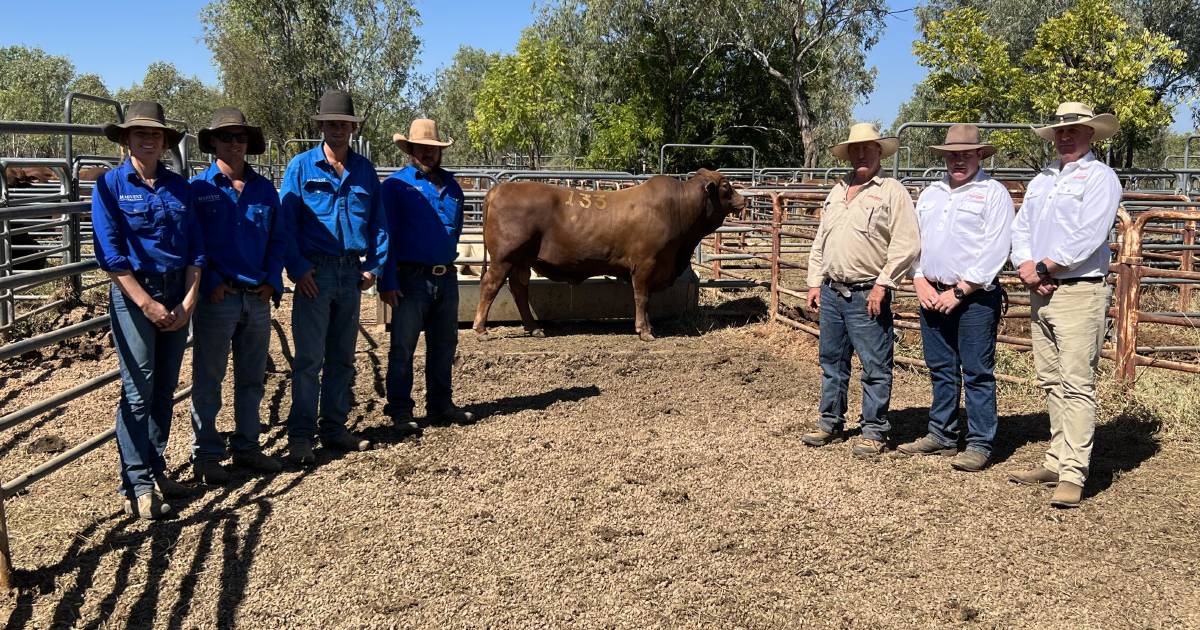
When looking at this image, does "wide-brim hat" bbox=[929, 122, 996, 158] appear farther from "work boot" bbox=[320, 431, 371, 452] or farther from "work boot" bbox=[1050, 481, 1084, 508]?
"work boot" bbox=[320, 431, 371, 452]

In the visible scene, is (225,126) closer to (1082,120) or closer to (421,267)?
(421,267)

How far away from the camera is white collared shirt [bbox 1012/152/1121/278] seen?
158 inches

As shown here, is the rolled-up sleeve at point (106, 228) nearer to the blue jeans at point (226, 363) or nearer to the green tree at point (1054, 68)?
the blue jeans at point (226, 363)

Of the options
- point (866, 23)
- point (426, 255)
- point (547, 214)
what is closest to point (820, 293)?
point (426, 255)

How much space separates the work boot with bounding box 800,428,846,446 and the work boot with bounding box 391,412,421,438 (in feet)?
7.43

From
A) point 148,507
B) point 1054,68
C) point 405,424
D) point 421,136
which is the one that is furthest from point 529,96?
point 148,507

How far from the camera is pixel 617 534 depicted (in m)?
3.82

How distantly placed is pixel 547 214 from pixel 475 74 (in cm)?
7293

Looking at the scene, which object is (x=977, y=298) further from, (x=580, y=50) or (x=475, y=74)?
(x=475, y=74)

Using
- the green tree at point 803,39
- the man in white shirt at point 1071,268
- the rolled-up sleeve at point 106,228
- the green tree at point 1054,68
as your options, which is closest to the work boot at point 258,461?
the rolled-up sleeve at point 106,228

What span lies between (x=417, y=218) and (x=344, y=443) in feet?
4.42

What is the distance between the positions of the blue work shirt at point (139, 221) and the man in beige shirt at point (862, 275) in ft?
10.6

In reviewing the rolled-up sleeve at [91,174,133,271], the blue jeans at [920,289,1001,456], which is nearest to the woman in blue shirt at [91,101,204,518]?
the rolled-up sleeve at [91,174,133,271]

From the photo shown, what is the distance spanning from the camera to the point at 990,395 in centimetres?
470
